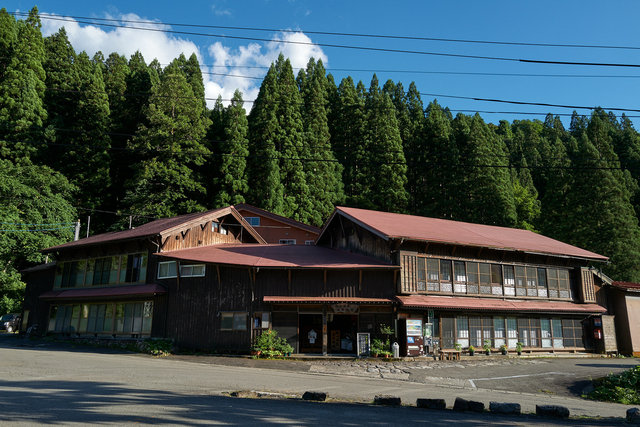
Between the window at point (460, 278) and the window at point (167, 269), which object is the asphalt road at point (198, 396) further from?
the window at point (460, 278)

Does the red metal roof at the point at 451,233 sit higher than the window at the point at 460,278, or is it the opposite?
the red metal roof at the point at 451,233

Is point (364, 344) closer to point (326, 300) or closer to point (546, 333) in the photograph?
point (326, 300)

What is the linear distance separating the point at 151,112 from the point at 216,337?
27.3 m

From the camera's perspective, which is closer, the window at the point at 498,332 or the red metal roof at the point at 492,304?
the red metal roof at the point at 492,304

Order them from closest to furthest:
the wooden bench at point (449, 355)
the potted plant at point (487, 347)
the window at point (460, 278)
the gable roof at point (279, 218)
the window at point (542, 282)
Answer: the wooden bench at point (449, 355), the potted plant at point (487, 347), the window at point (460, 278), the window at point (542, 282), the gable roof at point (279, 218)

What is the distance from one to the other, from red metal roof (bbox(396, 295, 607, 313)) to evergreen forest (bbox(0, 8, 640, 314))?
50.5ft

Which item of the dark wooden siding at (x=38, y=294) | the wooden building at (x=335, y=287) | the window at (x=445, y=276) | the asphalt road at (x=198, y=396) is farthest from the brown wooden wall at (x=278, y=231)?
the asphalt road at (x=198, y=396)

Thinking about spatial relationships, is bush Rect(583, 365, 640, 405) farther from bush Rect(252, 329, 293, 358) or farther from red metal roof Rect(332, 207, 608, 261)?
bush Rect(252, 329, 293, 358)

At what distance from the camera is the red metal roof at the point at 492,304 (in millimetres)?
21953

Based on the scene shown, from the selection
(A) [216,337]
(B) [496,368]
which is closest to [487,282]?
(B) [496,368]

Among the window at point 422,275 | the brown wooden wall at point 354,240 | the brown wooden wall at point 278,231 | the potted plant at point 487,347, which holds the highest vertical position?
the brown wooden wall at point 278,231

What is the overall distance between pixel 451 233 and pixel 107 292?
19820 millimetres

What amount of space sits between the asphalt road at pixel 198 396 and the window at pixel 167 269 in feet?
22.8

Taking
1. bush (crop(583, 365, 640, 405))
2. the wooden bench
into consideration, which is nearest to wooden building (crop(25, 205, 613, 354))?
the wooden bench
